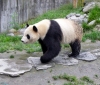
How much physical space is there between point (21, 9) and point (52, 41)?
7.64 meters

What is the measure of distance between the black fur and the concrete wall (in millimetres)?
6211

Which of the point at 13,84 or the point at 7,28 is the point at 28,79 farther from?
the point at 7,28

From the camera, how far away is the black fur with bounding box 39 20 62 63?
5.57 m

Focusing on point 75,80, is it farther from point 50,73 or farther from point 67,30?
point 67,30

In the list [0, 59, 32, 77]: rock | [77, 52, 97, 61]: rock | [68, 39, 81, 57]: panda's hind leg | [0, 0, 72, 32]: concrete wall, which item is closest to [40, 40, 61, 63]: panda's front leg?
[0, 59, 32, 77]: rock

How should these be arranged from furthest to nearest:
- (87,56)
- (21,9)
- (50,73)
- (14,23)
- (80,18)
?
1. (21,9)
2. (14,23)
3. (80,18)
4. (87,56)
5. (50,73)

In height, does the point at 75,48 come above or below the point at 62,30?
below

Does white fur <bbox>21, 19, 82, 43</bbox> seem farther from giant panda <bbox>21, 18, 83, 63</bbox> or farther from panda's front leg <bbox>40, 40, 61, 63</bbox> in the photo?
panda's front leg <bbox>40, 40, 61, 63</bbox>

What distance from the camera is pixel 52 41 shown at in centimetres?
557

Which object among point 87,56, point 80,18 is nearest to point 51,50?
point 87,56

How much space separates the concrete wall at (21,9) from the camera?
464 inches

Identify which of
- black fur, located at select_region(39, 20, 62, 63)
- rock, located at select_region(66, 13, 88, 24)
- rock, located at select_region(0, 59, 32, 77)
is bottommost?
rock, located at select_region(66, 13, 88, 24)

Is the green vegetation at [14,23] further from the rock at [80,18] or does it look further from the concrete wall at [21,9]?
the rock at [80,18]

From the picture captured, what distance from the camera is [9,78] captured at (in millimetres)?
5293
